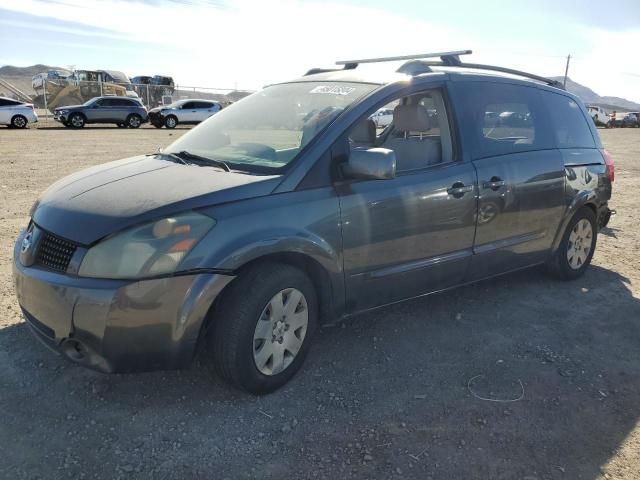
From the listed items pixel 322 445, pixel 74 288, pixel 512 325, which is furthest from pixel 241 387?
pixel 512 325

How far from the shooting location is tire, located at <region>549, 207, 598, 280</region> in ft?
16.4

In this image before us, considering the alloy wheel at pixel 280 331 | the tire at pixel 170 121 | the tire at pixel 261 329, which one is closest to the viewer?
the tire at pixel 261 329

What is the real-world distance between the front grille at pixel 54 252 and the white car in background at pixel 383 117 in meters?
1.96

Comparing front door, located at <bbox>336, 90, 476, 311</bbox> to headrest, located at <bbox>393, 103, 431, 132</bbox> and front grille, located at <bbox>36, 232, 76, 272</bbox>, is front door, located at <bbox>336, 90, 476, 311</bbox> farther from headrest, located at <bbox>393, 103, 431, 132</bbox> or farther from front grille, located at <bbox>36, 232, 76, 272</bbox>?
front grille, located at <bbox>36, 232, 76, 272</bbox>

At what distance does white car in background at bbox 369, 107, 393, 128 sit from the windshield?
0.17 m

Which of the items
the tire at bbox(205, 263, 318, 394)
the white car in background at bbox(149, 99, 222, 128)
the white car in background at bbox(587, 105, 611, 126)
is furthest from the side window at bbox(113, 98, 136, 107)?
the white car in background at bbox(587, 105, 611, 126)

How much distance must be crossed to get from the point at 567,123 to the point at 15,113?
2429 centimetres

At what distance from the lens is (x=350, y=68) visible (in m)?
4.52

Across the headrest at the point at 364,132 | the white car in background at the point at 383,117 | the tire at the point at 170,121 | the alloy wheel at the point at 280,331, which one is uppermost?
the white car in background at the point at 383,117

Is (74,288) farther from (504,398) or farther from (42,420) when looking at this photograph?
(504,398)

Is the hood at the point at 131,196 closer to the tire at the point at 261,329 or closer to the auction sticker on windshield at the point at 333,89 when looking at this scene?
the tire at the point at 261,329

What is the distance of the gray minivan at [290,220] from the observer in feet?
8.68

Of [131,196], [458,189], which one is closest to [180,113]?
[458,189]

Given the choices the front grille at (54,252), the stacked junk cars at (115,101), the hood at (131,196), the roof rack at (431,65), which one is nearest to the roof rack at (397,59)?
the roof rack at (431,65)
